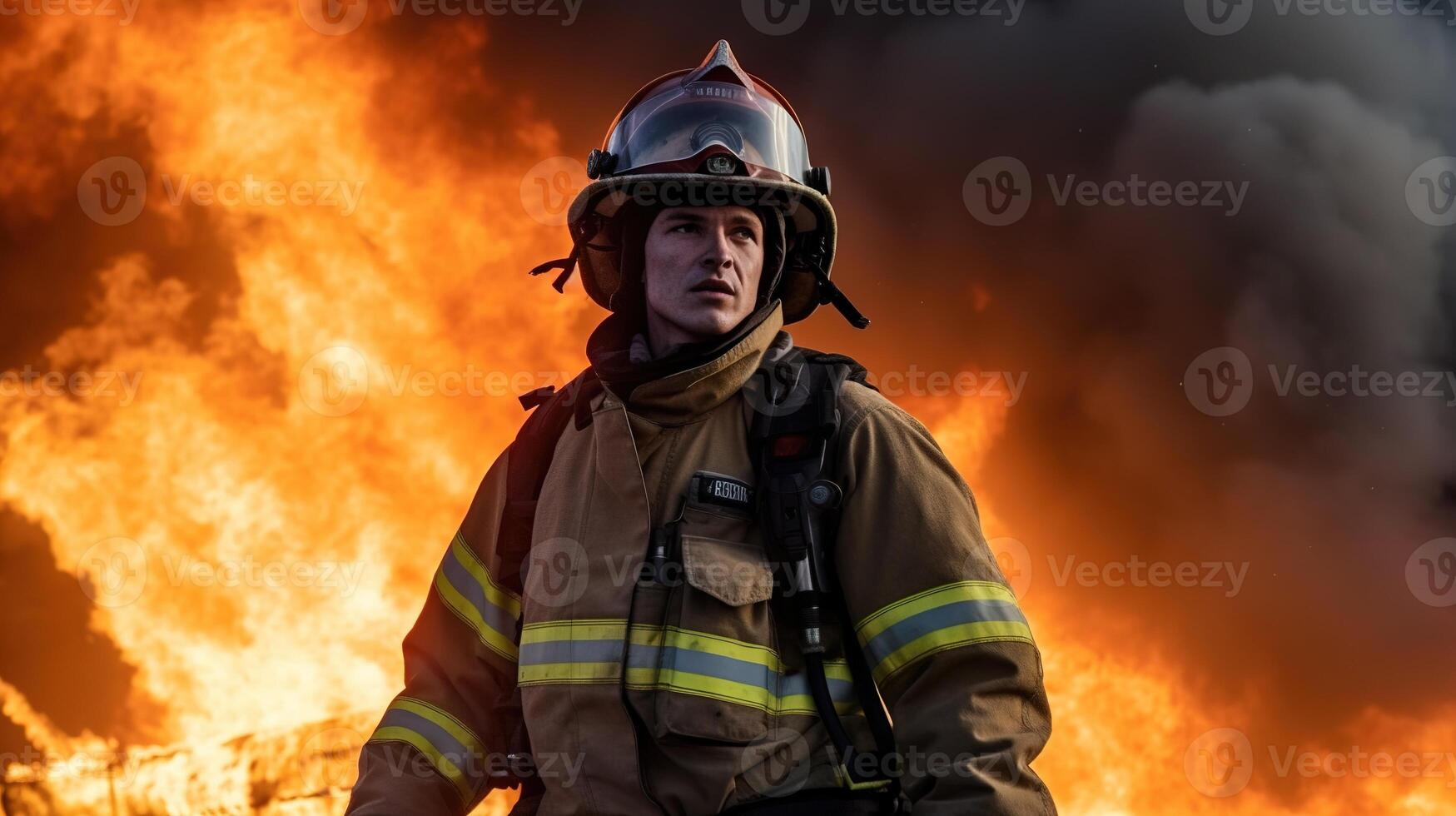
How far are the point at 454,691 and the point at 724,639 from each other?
1.17 m

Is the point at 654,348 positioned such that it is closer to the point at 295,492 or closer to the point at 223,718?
the point at 295,492

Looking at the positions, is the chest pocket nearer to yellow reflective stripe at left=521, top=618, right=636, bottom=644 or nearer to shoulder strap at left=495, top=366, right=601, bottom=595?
yellow reflective stripe at left=521, top=618, right=636, bottom=644

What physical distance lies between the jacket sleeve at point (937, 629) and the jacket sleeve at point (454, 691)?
50.9 inches

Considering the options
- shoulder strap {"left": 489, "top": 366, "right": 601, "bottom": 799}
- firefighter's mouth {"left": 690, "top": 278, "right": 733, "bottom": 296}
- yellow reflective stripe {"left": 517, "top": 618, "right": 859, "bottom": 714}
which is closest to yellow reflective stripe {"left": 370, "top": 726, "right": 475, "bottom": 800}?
shoulder strap {"left": 489, "top": 366, "right": 601, "bottom": 799}

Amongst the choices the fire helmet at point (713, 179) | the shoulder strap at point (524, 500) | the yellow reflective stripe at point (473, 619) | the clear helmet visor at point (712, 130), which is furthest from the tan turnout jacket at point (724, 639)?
the clear helmet visor at point (712, 130)

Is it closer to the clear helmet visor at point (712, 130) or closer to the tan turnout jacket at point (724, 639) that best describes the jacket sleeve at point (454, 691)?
the tan turnout jacket at point (724, 639)

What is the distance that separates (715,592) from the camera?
2.98 metres

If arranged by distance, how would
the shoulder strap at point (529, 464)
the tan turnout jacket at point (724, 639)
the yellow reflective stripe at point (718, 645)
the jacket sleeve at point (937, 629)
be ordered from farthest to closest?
the shoulder strap at point (529, 464)
the yellow reflective stripe at point (718, 645)
the tan turnout jacket at point (724, 639)
the jacket sleeve at point (937, 629)

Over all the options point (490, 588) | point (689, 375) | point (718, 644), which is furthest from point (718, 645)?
point (490, 588)

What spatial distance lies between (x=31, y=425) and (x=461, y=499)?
12.1ft

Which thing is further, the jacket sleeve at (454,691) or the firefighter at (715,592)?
the jacket sleeve at (454,691)

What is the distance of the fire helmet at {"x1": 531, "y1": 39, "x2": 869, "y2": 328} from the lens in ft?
12.4

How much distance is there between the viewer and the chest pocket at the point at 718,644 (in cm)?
290

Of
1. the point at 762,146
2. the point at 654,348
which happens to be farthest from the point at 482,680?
the point at 762,146
